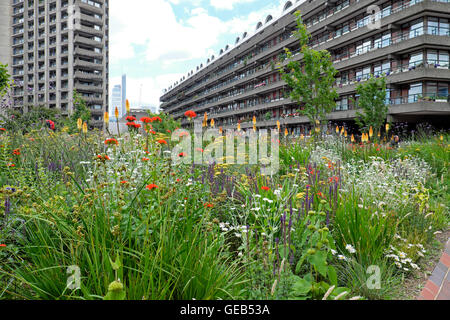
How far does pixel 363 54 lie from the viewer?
3309 cm

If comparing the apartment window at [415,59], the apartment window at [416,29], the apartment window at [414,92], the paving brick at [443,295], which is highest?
the apartment window at [416,29]

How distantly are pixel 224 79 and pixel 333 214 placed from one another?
6967cm

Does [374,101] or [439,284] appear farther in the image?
[374,101]

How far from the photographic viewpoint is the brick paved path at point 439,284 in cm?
265

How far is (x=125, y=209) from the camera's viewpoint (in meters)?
2.34

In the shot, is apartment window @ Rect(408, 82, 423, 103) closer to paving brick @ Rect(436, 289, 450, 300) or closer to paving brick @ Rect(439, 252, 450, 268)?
paving brick @ Rect(439, 252, 450, 268)

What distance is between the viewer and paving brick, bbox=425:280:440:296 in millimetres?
2734

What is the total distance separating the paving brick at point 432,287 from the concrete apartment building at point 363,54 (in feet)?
36.3

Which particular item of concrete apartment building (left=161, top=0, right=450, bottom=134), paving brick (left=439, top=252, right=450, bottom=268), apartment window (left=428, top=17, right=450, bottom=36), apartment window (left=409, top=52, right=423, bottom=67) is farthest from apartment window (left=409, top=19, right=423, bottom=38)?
paving brick (left=439, top=252, right=450, bottom=268)

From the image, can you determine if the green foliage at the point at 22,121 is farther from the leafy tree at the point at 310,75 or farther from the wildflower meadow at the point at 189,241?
the leafy tree at the point at 310,75

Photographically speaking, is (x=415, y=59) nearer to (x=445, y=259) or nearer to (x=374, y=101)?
(x=374, y=101)

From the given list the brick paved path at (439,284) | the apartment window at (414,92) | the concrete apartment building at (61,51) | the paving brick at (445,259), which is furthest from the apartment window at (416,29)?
the concrete apartment building at (61,51)

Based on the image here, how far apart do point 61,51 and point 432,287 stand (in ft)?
245

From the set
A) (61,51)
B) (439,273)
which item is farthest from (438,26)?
(61,51)
